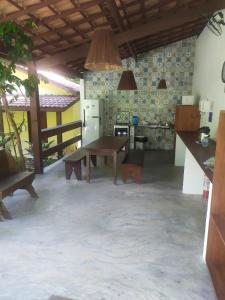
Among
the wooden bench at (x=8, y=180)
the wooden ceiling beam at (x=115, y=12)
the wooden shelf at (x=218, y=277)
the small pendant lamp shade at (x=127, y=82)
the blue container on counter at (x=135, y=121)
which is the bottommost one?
the wooden shelf at (x=218, y=277)

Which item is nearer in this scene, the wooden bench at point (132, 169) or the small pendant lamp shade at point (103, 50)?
the small pendant lamp shade at point (103, 50)

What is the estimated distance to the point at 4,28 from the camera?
2.88 m

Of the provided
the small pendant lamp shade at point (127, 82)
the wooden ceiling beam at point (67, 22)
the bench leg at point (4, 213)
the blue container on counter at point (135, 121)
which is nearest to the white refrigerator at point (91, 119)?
the blue container on counter at point (135, 121)

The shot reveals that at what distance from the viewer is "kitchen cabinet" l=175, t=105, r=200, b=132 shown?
558 centimetres

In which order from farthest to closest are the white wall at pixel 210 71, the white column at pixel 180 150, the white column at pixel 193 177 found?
the white column at pixel 180 150 → the white wall at pixel 210 71 → the white column at pixel 193 177

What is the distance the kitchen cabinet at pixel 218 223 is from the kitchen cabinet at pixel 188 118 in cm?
372

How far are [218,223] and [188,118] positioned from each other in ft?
13.2

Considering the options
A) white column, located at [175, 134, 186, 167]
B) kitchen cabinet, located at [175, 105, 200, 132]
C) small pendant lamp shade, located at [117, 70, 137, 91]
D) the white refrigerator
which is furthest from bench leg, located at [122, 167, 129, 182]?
the white refrigerator

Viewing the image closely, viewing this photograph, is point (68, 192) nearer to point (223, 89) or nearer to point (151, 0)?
point (223, 89)

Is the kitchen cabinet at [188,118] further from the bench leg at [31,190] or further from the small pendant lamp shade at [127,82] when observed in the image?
the bench leg at [31,190]

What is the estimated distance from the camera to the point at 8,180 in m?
3.36

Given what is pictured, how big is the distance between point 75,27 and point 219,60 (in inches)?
105

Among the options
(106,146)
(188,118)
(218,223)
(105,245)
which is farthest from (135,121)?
(218,223)

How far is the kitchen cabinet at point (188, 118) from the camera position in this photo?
5.58m
